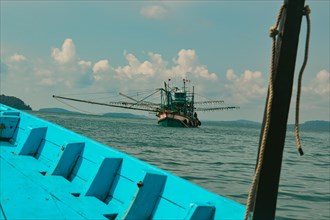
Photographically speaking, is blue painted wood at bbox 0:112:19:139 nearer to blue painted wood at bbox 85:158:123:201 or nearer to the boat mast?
blue painted wood at bbox 85:158:123:201

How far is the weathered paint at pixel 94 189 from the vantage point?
337 centimetres

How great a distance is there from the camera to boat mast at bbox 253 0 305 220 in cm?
183

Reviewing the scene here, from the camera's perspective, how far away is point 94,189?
173 inches

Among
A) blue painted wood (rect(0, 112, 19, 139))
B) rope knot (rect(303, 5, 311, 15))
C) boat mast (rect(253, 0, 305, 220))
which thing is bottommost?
blue painted wood (rect(0, 112, 19, 139))

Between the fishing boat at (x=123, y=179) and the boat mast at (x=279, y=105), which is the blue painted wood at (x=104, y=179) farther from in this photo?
the boat mast at (x=279, y=105)

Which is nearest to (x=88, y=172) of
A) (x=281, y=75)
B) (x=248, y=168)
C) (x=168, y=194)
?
(x=168, y=194)

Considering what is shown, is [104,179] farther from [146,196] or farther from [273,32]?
[273,32]

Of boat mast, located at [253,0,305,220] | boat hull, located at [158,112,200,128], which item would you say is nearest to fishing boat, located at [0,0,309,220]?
boat mast, located at [253,0,305,220]

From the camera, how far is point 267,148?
1.88 m

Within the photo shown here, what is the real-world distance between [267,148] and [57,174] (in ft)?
13.3

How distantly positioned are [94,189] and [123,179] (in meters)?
0.39

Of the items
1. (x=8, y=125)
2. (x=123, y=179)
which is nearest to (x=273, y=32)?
(x=123, y=179)

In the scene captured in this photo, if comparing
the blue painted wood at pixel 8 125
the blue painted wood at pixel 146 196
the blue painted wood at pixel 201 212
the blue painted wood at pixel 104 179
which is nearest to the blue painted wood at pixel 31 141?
the blue painted wood at pixel 8 125

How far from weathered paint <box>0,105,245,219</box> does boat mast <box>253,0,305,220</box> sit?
1.08 m
